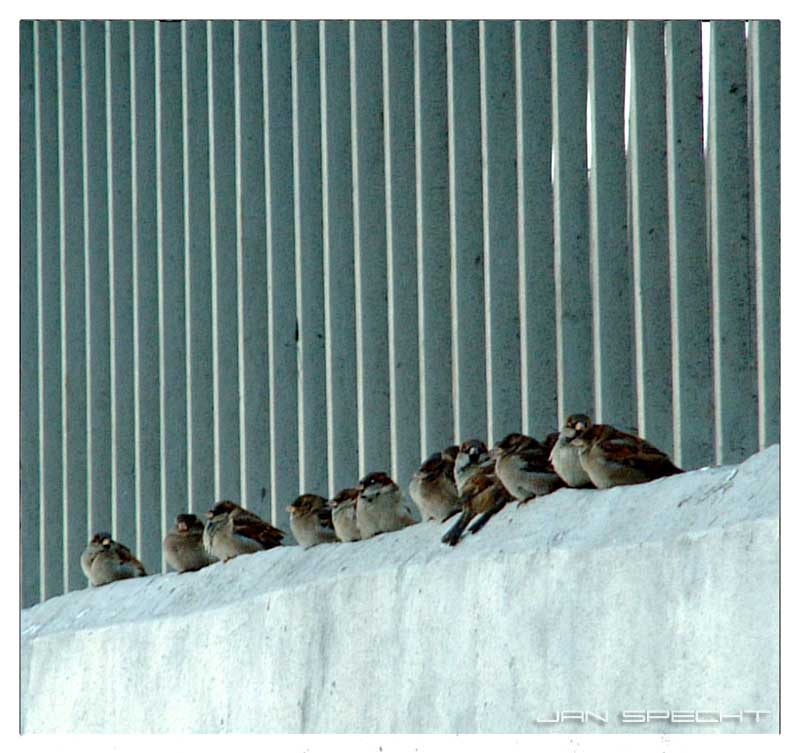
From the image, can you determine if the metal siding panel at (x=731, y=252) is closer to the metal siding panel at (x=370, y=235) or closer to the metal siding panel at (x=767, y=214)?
the metal siding panel at (x=767, y=214)

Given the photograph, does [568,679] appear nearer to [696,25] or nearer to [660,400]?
[660,400]

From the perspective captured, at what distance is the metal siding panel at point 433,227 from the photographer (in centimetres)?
797

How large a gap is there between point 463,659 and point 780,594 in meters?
1.25

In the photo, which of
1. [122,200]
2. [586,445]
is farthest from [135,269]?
[586,445]

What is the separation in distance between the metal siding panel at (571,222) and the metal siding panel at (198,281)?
65.1 inches

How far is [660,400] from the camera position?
755cm

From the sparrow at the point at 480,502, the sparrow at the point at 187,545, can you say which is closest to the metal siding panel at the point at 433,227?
the sparrow at the point at 480,502

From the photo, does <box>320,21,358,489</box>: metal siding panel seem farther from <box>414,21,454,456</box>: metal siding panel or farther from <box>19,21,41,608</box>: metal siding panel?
<box>19,21,41,608</box>: metal siding panel

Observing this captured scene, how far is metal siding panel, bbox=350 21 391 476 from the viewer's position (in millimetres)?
8094

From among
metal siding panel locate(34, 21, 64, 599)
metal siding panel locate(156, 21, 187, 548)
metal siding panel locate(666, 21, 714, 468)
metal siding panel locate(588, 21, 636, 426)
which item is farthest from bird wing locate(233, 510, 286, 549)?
metal siding panel locate(666, 21, 714, 468)

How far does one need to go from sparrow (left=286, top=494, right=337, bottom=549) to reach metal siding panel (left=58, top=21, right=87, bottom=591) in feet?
3.37

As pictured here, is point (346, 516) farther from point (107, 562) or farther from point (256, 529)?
point (107, 562)

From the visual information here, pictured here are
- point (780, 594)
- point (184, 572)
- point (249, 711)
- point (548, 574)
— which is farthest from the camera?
point (184, 572)

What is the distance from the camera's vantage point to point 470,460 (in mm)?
7676
